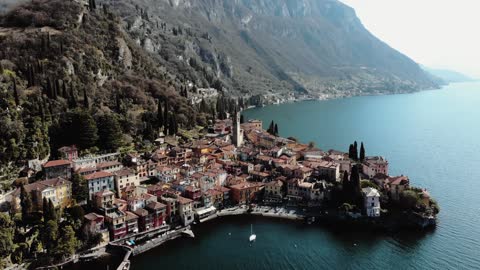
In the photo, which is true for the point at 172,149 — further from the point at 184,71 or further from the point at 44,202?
the point at 184,71

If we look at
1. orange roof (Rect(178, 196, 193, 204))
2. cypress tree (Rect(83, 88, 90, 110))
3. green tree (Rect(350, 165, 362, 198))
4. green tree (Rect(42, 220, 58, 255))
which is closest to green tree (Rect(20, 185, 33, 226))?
green tree (Rect(42, 220, 58, 255))

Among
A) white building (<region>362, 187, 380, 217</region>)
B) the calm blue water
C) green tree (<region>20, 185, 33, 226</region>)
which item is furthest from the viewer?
white building (<region>362, 187, 380, 217</region>)

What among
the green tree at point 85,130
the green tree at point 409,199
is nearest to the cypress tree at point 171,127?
the green tree at point 85,130

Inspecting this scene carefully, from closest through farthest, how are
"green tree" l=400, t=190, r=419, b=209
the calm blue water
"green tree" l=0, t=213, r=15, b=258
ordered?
"green tree" l=0, t=213, r=15, b=258, the calm blue water, "green tree" l=400, t=190, r=419, b=209

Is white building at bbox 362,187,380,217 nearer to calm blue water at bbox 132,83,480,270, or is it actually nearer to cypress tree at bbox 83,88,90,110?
calm blue water at bbox 132,83,480,270

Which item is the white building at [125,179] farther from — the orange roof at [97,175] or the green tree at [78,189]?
the green tree at [78,189]

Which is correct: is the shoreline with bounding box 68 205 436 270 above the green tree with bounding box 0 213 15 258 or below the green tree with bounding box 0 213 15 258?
below

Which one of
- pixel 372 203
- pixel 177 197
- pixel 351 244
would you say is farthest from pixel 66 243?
pixel 372 203

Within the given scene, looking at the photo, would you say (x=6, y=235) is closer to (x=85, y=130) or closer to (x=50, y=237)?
(x=50, y=237)
